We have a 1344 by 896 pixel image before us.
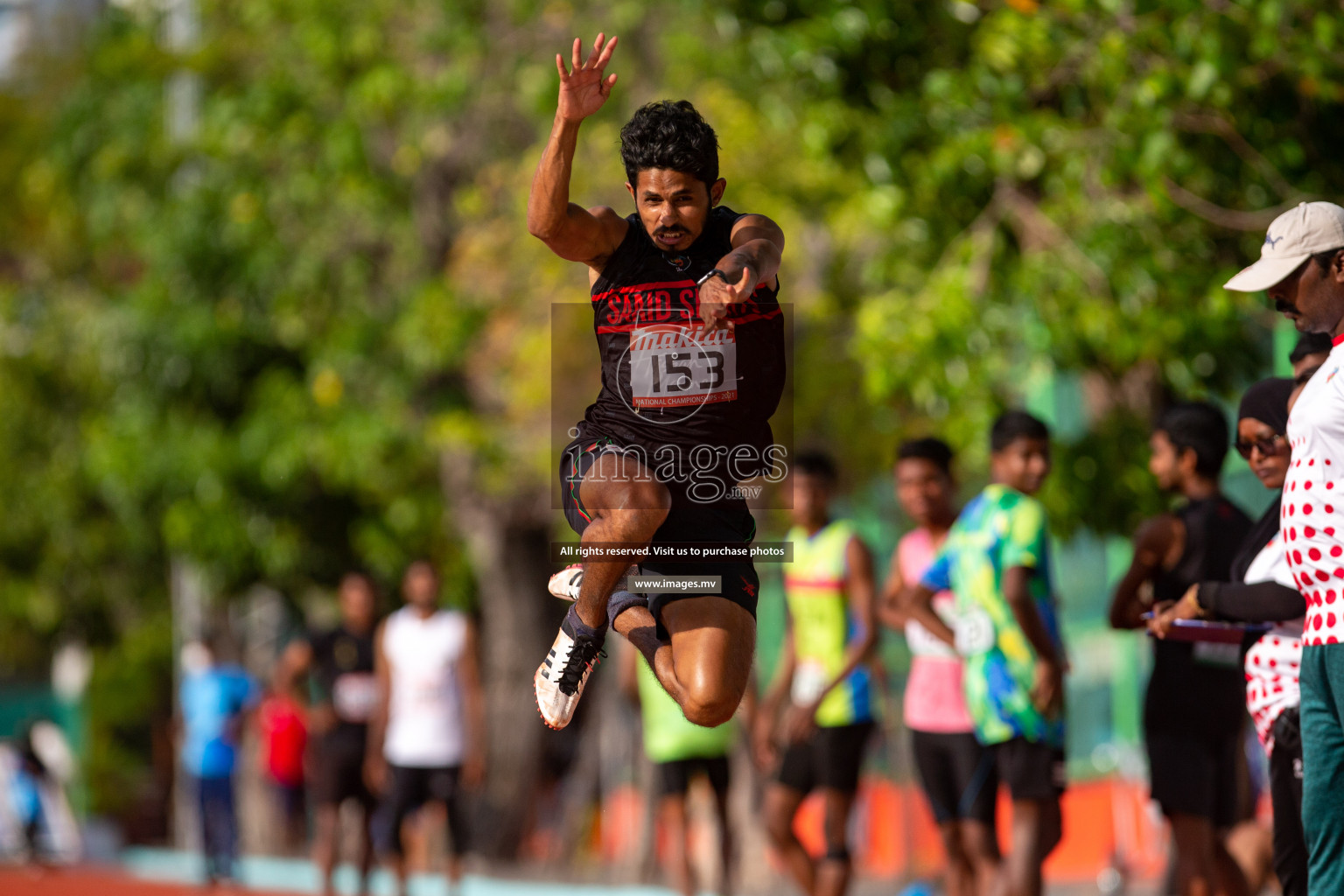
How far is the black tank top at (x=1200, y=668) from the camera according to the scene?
6.69 m

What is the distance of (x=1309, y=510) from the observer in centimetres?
470

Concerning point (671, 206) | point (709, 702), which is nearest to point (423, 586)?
point (709, 702)

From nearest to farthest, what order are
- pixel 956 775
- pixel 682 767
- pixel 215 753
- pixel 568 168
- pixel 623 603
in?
pixel 568 168 < pixel 623 603 < pixel 956 775 < pixel 682 767 < pixel 215 753

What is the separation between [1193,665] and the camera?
683 centimetres

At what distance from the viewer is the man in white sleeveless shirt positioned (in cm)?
1071

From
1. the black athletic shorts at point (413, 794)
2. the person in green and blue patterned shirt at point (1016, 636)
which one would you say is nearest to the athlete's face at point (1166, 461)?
the person in green and blue patterned shirt at point (1016, 636)

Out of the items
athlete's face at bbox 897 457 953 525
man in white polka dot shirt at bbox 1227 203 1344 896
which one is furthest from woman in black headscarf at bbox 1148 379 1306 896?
athlete's face at bbox 897 457 953 525

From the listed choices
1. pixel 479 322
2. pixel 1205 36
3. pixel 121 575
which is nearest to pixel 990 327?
pixel 1205 36

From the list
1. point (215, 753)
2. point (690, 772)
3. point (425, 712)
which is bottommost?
point (215, 753)

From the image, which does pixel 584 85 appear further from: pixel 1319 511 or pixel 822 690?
pixel 822 690

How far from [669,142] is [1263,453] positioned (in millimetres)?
2170

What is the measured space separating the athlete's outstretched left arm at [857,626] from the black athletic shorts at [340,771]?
384 centimetres

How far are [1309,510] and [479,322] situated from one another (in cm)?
1160

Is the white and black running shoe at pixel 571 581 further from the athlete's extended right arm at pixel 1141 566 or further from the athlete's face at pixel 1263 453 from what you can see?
the athlete's extended right arm at pixel 1141 566
